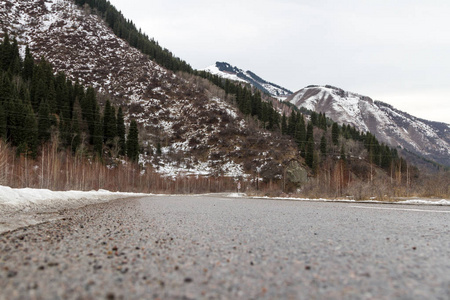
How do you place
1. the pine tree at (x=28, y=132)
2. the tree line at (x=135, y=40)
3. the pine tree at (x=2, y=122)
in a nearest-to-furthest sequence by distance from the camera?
the pine tree at (x=2, y=122), the pine tree at (x=28, y=132), the tree line at (x=135, y=40)

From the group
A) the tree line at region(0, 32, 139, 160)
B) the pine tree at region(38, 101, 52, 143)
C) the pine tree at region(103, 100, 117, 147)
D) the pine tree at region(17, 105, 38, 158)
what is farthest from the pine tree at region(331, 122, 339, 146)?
the pine tree at region(17, 105, 38, 158)

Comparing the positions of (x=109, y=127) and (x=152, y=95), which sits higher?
(x=152, y=95)

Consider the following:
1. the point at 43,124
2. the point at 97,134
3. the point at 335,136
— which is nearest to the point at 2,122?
the point at 43,124

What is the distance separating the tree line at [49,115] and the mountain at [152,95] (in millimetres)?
14427

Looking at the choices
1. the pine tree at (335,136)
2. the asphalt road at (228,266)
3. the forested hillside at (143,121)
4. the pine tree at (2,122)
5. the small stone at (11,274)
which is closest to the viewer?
the asphalt road at (228,266)

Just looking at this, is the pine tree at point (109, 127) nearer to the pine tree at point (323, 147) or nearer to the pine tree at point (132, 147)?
the pine tree at point (132, 147)

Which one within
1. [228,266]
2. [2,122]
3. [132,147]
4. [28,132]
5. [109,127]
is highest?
[109,127]

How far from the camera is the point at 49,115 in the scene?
6088 centimetres

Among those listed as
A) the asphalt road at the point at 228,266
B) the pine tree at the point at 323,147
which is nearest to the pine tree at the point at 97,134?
the asphalt road at the point at 228,266

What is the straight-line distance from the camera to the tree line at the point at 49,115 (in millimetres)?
51188

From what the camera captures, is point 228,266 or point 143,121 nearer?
point 228,266

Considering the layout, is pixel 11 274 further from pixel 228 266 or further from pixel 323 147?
pixel 323 147

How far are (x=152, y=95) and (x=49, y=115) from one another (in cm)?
5745

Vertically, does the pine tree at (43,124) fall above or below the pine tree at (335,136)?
below
